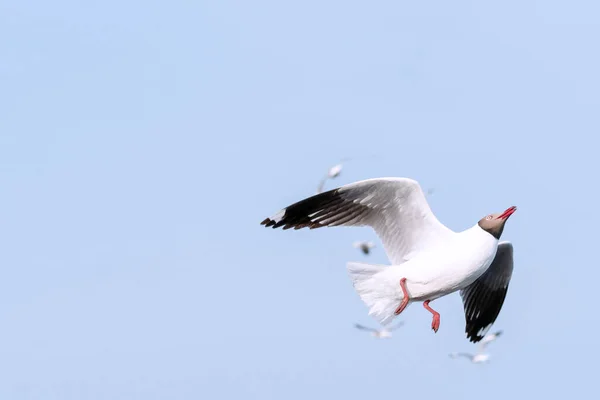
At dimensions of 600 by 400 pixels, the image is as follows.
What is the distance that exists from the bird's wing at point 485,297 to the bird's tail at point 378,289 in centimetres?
169

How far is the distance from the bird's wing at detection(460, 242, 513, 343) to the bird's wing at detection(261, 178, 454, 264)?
160 centimetres

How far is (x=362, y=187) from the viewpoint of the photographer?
46.7 feet

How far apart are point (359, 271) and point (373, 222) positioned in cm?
55

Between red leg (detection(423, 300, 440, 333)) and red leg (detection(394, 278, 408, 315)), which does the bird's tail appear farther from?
red leg (detection(423, 300, 440, 333))

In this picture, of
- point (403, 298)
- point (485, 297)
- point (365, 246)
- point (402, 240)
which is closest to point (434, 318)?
point (403, 298)

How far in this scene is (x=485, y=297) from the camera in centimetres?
1638

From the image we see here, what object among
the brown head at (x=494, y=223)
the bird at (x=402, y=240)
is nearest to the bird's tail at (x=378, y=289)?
the bird at (x=402, y=240)

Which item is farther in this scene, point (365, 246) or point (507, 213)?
point (365, 246)

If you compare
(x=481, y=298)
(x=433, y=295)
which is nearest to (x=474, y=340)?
(x=481, y=298)

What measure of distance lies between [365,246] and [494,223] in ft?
18.9

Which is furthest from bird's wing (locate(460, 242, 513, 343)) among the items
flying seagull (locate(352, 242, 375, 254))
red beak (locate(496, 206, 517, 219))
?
flying seagull (locate(352, 242, 375, 254))

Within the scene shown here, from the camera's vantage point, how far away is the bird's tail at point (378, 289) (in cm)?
1484

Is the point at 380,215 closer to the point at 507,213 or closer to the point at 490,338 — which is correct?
the point at 507,213

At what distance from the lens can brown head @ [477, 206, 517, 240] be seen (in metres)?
14.7
